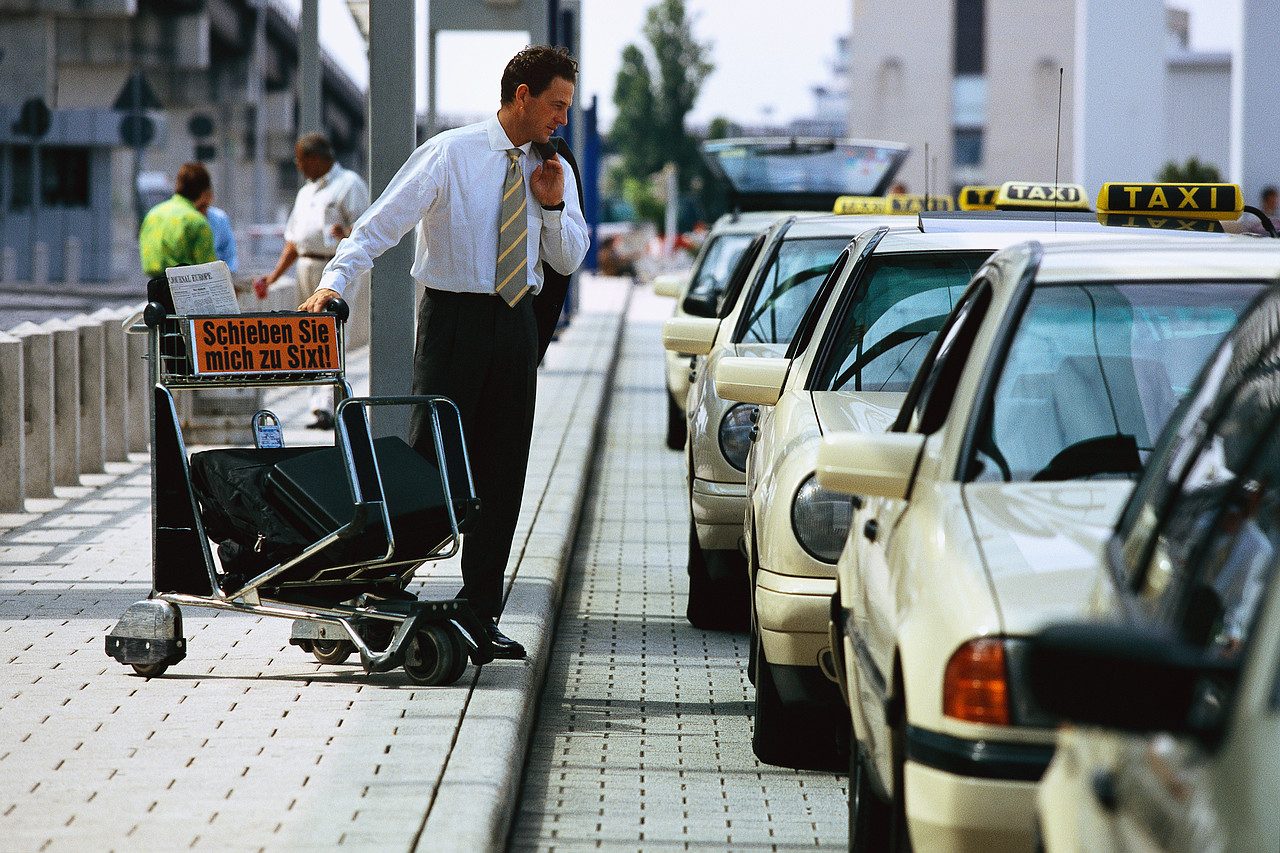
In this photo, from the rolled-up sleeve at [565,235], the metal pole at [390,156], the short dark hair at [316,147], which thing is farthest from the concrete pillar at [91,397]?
the rolled-up sleeve at [565,235]

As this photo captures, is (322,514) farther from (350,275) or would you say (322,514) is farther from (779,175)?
(779,175)

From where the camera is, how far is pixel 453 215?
21.4ft

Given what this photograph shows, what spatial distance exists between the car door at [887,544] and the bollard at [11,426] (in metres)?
5.91

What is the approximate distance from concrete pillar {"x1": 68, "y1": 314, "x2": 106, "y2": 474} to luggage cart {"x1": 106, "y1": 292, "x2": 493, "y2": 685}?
5.56 meters

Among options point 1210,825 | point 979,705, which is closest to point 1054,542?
point 979,705

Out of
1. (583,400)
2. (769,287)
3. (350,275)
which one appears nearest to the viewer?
(350,275)

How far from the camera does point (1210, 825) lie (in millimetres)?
2133

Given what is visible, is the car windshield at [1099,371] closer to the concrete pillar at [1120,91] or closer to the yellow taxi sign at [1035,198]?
the yellow taxi sign at [1035,198]

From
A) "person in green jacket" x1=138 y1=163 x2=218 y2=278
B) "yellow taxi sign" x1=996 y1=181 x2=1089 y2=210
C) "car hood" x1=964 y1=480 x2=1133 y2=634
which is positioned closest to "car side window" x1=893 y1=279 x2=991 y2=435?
"car hood" x1=964 y1=480 x2=1133 y2=634

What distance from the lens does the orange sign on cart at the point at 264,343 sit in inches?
239

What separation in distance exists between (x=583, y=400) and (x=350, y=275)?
11136 millimetres

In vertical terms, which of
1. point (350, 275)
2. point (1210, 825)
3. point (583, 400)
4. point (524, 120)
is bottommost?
point (583, 400)

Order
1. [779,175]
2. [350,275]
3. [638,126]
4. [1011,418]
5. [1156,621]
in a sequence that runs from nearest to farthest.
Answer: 1. [1156,621]
2. [1011,418]
3. [350,275]
4. [779,175]
5. [638,126]

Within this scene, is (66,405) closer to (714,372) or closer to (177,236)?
(177,236)
